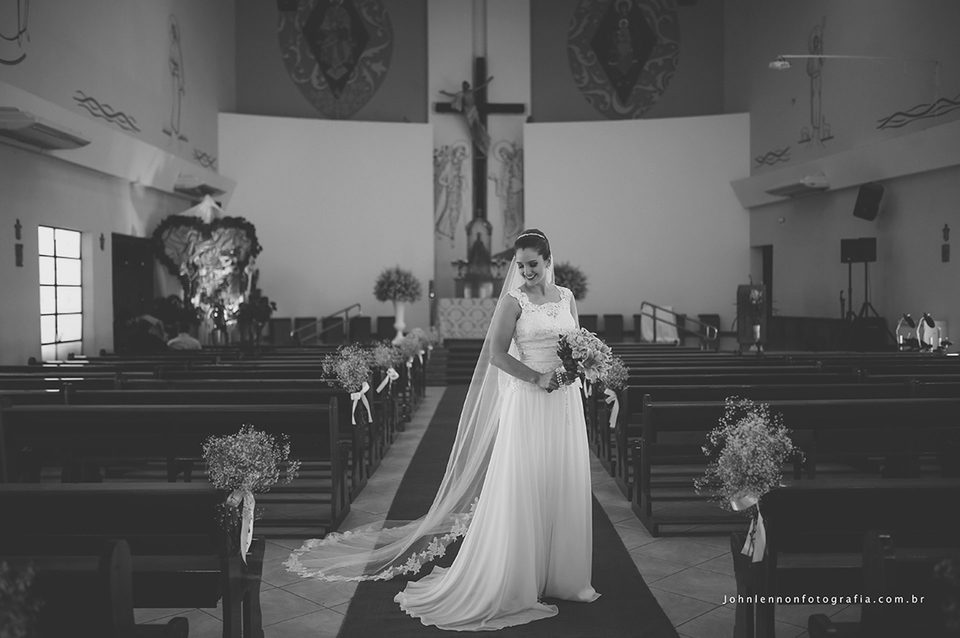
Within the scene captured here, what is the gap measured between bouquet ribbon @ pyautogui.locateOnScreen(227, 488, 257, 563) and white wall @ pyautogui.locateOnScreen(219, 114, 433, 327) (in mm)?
13225

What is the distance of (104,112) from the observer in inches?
420

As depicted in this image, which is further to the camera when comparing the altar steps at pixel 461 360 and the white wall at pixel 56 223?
the altar steps at pixel 461 360

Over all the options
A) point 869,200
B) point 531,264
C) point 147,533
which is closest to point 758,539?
point 531,264

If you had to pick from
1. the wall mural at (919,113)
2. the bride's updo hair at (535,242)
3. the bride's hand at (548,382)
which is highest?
the wall mural at (919,113)

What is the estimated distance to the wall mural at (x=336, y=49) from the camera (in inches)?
656

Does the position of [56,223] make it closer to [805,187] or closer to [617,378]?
[617,378]

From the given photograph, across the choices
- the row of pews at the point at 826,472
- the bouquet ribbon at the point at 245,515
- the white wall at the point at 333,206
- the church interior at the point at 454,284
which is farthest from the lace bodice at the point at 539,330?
the white wall at the point at 333,206

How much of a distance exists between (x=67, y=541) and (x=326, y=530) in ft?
7.65

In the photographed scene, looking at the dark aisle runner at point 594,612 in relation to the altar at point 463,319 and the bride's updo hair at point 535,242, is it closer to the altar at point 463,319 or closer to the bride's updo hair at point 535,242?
the bride's updo hair at point 535,242

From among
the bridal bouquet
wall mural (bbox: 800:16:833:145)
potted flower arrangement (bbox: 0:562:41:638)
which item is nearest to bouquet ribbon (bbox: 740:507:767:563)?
the bridal bouquet

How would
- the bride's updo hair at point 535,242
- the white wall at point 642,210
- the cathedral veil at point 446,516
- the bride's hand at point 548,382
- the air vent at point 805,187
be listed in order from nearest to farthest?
the bride's hand at point 548,382 < the bride's updo hair at point 535,242 < the cathedral veil at point 446,516 < the air vent at point 805,187 < the white wall at point 642,210

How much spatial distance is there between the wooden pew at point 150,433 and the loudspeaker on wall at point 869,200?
9.45 metres

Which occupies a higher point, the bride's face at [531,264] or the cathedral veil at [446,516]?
the bride's face at [531,264]

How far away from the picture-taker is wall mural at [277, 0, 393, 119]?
1667cm
